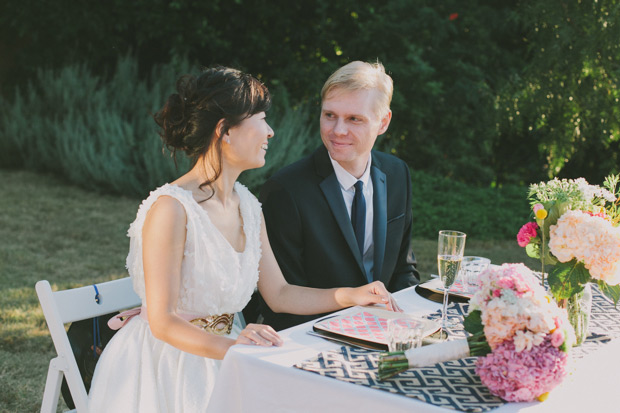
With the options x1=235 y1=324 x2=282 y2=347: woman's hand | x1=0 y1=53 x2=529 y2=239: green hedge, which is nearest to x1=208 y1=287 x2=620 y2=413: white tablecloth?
x1=235 y1=324 x2=282 y2=347: woman's hand

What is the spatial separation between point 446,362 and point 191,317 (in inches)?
36.5

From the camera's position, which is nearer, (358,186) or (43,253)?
(358,186)

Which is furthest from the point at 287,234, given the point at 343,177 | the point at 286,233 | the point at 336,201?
the point at 343,177

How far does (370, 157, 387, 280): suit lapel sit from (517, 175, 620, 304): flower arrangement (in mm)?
1140

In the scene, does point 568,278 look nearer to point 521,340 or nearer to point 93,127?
point 521,340

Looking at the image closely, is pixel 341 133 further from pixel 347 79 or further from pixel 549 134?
pixel 549 134

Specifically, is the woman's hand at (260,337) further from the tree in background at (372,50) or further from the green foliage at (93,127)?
the tree in background at (372,50)

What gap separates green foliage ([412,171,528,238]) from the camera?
8.68 meters

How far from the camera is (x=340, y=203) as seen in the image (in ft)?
10.3

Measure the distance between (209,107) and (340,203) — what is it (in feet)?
3.07

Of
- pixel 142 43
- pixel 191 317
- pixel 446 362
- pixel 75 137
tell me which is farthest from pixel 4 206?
pixel 446 362

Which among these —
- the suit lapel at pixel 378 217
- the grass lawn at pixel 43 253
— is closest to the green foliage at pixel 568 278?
the suit lapel at pixel 378 217

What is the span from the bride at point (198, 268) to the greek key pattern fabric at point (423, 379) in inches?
16.0

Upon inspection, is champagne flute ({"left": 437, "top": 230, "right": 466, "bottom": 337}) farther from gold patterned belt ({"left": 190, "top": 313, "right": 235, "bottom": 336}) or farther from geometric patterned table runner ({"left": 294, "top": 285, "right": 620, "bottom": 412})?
gold patterned belt ({"left": 190, "top": 313, "right": 235, "bottom": 336})
